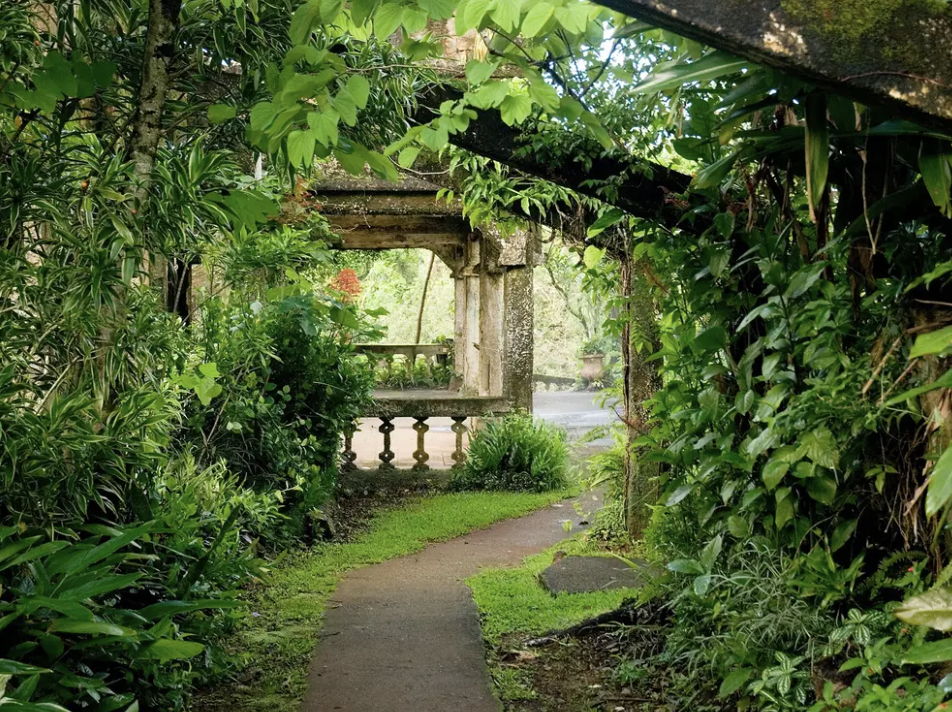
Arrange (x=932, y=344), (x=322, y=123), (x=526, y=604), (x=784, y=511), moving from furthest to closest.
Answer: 1. (x=526, y=604)
2. (x=784, y=511)
3. (x=322, y=123)
4. (x=932, y=344)

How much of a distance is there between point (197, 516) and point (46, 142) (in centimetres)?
172

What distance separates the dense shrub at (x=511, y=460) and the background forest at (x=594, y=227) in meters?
5.31

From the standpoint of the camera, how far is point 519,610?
4992 mm

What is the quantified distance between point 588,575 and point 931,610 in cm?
341

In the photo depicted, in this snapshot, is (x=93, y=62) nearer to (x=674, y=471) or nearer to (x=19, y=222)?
A: (x=19, y=222)

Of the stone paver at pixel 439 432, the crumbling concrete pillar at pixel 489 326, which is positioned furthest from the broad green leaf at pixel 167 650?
the crumbling concrete pillar at pixel 489 326

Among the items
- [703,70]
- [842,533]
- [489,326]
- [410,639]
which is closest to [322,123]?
[703,70]

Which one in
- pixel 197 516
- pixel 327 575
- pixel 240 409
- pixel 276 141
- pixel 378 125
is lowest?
pixel 327 575

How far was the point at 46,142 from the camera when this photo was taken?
9.12 feet

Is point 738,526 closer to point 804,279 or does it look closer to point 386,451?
point 804,279

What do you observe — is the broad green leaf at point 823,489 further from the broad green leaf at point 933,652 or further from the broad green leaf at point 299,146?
the broad green leaf at point 299,146

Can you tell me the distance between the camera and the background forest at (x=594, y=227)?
2389 mm

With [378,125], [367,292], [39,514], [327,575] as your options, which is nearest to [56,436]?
[39,514]

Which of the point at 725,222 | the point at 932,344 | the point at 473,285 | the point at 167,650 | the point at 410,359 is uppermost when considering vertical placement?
the point at 473,285
